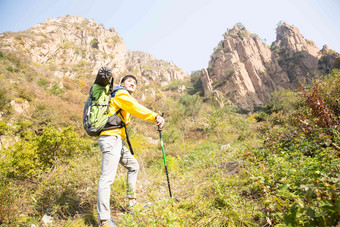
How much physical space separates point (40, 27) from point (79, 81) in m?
28.5

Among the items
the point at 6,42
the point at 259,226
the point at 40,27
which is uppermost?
the point at 40,27

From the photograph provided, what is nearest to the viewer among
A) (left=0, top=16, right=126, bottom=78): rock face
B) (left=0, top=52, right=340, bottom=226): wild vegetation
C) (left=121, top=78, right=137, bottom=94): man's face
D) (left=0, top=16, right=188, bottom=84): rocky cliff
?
(left=0, top=52, right=340, bottom=226): wild vegetation

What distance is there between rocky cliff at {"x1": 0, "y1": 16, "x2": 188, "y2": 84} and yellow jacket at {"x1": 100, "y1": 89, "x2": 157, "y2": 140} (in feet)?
Answer: 110

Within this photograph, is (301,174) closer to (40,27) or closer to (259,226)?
(259,226)

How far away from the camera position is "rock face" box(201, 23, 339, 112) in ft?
121

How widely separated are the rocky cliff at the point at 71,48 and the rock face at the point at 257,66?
26317 mm

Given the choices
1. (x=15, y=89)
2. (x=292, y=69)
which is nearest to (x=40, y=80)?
(x=15, y=89)

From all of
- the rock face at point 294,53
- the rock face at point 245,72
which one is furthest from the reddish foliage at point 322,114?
the rock face at point 294,53

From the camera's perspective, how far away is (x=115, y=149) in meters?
2.08

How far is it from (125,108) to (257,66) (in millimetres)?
47473

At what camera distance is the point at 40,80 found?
779 inches

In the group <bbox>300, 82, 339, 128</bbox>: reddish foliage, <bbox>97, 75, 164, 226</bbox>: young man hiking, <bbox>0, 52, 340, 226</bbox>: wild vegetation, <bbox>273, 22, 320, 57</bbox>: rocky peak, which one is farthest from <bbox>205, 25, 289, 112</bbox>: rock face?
<bbox>97, 75, 164, 226</bbox>: young man hiking

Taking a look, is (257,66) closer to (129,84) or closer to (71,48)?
(129,84)

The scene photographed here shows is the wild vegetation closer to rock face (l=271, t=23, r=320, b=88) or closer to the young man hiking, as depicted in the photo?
the young man hiking
